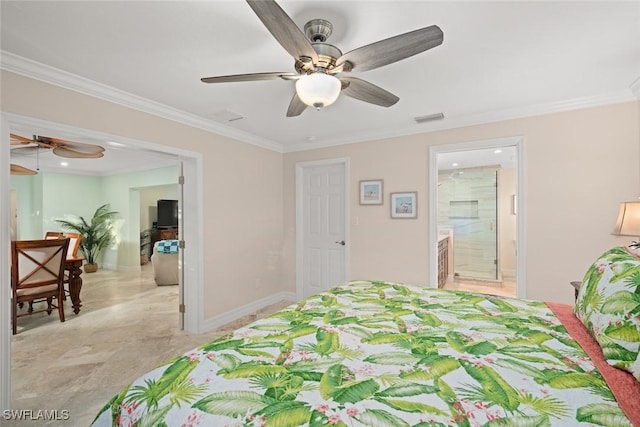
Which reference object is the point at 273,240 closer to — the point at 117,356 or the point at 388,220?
the point at 388,220

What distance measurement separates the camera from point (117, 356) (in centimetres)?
281

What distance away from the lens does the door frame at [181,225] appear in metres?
1.97

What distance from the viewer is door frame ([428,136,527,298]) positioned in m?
3.03

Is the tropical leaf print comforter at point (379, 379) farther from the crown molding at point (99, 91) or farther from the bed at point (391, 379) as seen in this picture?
the crown molding at point (99, 91)

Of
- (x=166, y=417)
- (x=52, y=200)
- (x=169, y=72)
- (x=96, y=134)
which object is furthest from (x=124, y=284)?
(x=166, y=417)

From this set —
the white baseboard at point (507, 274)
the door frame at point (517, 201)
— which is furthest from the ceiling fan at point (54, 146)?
the white baseboard at point (507, 274)

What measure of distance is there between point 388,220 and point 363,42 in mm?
2365

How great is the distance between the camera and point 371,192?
3928 millimetres

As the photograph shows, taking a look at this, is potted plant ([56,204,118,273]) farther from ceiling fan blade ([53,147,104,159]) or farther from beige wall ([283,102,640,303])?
beige wall ([283,102,640,303])

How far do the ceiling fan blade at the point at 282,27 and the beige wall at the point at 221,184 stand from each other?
6.48ft

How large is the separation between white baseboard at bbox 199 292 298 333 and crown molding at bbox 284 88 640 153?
2.36 m

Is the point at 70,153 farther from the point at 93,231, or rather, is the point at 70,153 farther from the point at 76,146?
the point at 93,231

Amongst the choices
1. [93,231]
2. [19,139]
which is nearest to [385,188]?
[19,139]

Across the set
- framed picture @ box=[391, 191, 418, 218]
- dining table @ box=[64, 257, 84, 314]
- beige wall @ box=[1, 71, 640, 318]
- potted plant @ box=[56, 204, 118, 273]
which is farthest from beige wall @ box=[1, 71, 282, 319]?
potted plant @ box=[56, 204, 118, 273]
